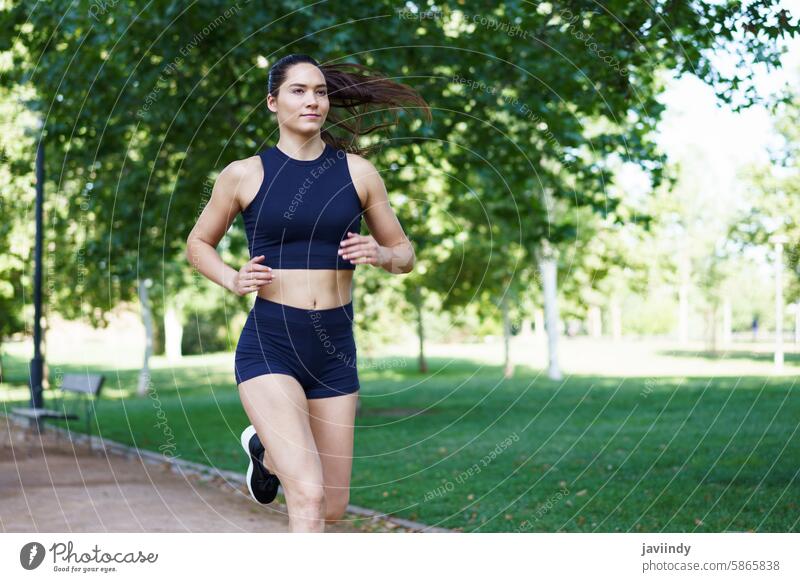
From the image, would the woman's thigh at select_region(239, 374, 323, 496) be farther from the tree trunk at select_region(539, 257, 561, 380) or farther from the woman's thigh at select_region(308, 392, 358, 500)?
the tree trunk at select_region(539, 257, 561, 380)

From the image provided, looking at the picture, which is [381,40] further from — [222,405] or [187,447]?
[222,405]

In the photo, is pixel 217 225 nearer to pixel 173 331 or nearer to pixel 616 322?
pixel 173 331

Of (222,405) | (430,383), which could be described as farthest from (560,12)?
(430,383)

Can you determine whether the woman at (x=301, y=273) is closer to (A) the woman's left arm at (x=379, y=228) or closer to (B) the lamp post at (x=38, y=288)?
(A) the woman's left arm at (x=379, y=228)

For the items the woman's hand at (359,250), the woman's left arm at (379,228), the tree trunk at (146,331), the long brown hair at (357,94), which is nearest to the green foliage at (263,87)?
the long brown hair at (357,94)

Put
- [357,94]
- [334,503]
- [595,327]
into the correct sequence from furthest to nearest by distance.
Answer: [595,327]
[357,94]
[334,503]

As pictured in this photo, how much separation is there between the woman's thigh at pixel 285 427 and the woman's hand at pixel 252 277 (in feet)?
1.57

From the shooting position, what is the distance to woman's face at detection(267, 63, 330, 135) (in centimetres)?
520

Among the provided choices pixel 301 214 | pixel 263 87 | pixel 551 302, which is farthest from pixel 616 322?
pixel 301 214

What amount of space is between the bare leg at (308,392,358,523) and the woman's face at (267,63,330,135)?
1421 millimetres

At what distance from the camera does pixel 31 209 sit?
23828 mm
